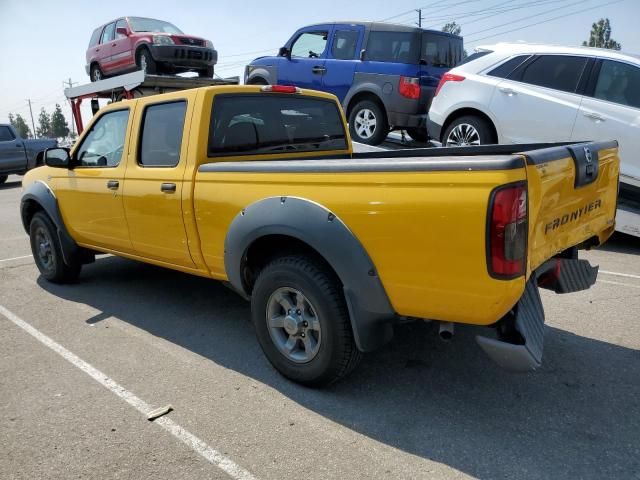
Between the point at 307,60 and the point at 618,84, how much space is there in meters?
5.11

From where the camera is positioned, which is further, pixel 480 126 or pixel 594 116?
pixel 480 126

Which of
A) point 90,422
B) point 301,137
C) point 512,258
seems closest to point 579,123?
point 301,137

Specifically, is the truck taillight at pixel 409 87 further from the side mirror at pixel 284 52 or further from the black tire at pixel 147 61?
the black tire at pixel 147 61

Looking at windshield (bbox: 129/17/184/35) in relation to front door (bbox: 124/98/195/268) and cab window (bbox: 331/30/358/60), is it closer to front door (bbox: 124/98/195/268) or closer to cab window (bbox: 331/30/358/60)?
cab window (bbox: 331/30/358/60)

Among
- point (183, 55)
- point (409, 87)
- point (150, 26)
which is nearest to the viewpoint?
point (409, 87)

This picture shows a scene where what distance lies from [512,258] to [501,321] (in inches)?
16.7

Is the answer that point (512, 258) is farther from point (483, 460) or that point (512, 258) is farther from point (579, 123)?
point (579, 123)

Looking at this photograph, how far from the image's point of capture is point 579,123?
603cm

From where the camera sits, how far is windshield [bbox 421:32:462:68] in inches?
320

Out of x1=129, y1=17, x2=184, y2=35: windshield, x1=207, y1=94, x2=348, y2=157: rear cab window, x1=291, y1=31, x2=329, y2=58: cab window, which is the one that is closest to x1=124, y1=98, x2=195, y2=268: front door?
x1=207, y1=94, x2=348, y2=157: rear cab window

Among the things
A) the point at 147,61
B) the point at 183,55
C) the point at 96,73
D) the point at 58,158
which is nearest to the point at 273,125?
the point at 58,158

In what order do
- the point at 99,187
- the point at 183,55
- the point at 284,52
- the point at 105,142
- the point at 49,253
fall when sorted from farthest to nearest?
the point at 183,55 < the point at 284,52 < the point at 49,253 < the point at 105,142 < the point at 99,187

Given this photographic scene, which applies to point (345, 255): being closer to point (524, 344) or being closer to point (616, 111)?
point (524, 344)

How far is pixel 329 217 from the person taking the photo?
2682mm
